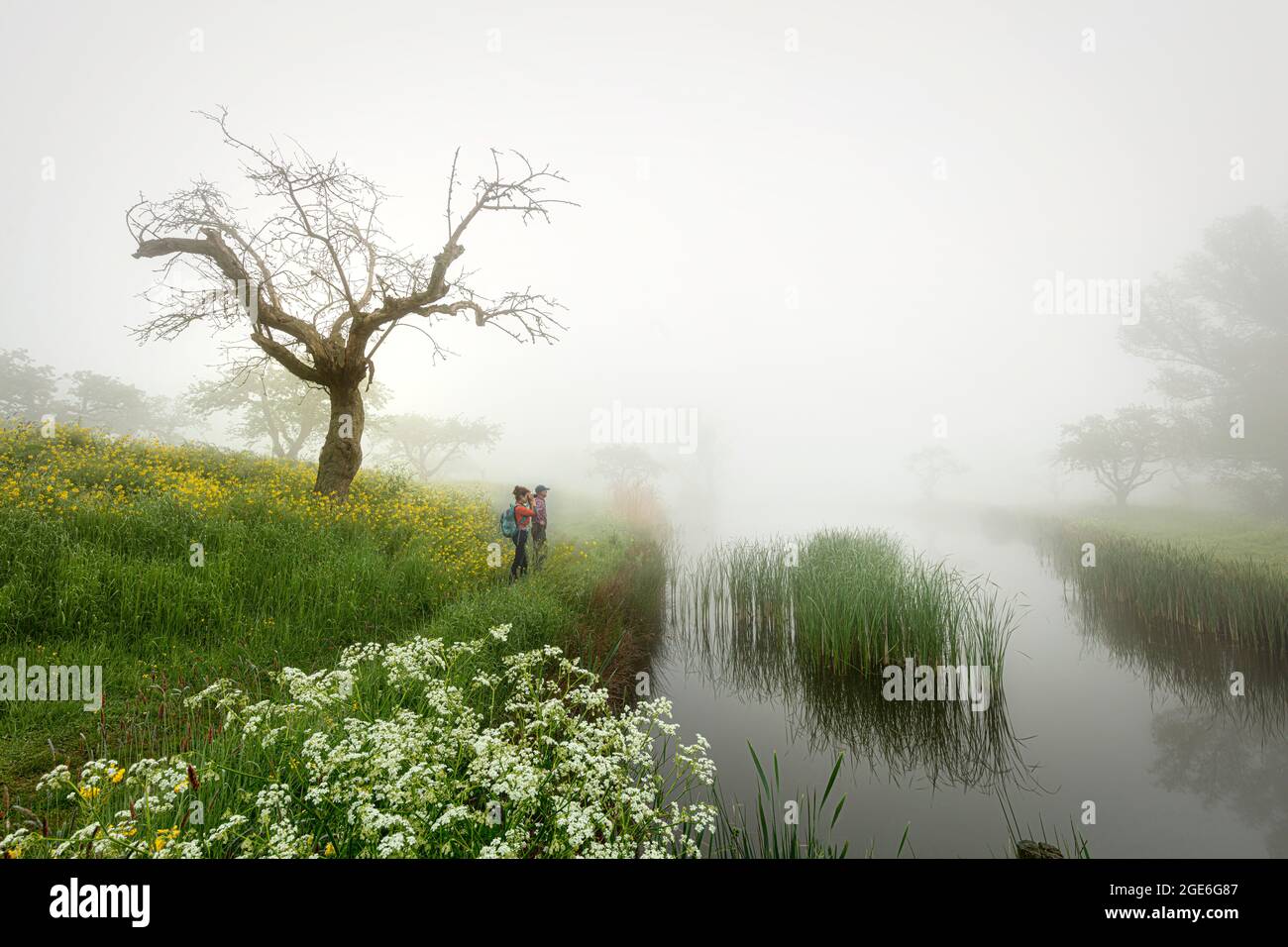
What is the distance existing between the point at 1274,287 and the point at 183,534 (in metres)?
47.7

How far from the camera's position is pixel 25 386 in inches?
1837

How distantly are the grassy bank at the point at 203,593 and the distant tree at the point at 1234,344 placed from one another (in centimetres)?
3361

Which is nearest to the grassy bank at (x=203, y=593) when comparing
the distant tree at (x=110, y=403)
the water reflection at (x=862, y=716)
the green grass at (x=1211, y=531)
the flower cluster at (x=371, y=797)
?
the flower cluster at (x=371, y=797)

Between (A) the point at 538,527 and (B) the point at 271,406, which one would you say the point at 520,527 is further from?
(B) the point at 271,406

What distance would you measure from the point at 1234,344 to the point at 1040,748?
35.9 m

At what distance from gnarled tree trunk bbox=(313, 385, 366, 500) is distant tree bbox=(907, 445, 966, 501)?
73.7 m

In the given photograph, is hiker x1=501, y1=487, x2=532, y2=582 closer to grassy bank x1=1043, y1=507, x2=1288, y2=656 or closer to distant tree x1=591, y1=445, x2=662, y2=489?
grassy bank x1=1043, y1=507, x2=1288, y2=656

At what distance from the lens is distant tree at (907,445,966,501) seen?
218ft

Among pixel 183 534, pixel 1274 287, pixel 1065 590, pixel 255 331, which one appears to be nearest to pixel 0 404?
pixel 255 331

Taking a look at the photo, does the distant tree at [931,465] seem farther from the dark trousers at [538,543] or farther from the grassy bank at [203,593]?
the dark trousers at [538,543]

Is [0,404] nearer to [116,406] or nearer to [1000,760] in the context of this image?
[116,406]

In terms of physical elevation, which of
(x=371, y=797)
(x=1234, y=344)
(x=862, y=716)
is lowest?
(x=862, y=716)

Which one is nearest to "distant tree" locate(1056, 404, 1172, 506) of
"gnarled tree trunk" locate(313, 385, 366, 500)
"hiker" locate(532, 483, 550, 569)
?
"hiker" locate(532, 483, 550, 569)

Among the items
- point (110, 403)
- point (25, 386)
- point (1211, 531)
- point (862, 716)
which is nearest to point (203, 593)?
point (862, 716)
